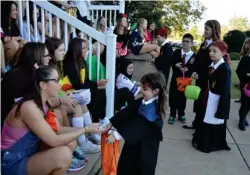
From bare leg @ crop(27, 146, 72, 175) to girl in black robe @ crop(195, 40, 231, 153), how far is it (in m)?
2.30

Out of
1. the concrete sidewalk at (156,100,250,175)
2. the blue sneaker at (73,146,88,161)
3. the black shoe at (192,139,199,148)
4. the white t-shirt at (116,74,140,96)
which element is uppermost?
the white t-shirt at (116,74,140,96)

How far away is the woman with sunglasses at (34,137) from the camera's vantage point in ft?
7.50

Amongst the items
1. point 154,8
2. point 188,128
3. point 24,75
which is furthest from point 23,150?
point 154,8

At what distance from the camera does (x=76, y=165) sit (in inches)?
122

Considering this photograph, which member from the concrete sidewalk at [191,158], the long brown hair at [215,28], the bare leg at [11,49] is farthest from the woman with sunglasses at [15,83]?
the long brown hair at [215,28]

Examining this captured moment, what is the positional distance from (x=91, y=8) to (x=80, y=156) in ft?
→ 17.7

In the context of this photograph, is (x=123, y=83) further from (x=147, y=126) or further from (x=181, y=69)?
(x=147, y=126)

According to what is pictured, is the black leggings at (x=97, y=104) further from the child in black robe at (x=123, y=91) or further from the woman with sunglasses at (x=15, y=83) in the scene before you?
the woman with sunglasses at (x=15, y=83)

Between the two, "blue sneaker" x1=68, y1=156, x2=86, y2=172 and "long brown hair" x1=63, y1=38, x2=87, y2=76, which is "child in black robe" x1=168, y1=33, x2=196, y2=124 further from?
"blue sneaker" x1=68, y1=156, x2=86, y2=172

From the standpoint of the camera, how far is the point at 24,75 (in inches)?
103

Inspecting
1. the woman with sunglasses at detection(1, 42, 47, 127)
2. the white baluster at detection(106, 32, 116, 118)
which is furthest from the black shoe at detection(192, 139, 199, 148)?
the woman with sunglasses at detection(1, 42, 47, 127)

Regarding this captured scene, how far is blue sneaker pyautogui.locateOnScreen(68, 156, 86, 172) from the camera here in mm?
3078

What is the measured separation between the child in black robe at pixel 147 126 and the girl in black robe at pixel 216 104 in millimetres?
1578

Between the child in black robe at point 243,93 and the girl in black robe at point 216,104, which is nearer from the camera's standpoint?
the girl in black robe at point 216,104
